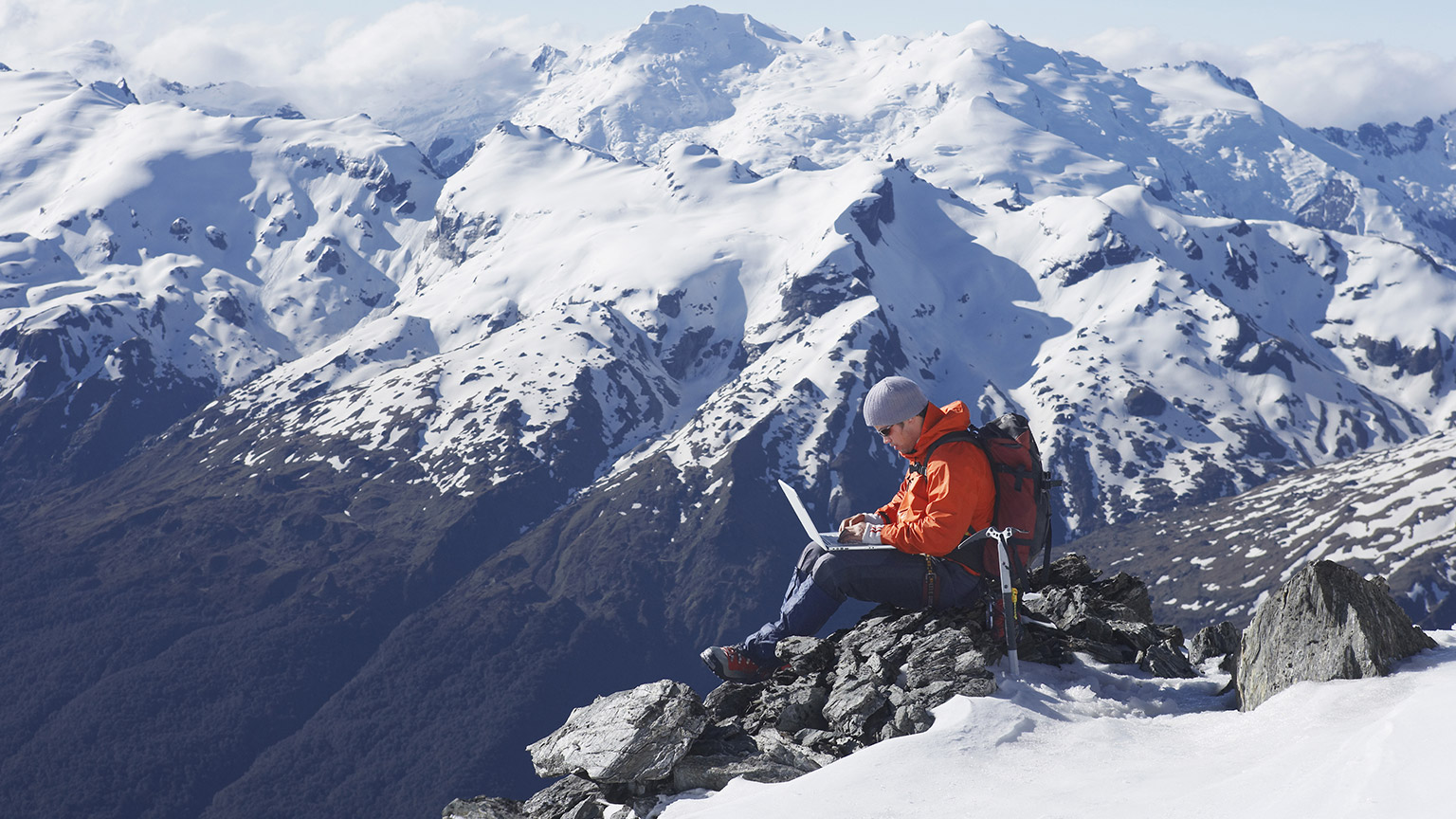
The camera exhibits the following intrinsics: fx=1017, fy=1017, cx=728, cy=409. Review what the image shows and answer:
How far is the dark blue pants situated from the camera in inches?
661

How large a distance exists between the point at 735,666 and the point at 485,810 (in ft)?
16.3

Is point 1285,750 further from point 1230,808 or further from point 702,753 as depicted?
point 702,753

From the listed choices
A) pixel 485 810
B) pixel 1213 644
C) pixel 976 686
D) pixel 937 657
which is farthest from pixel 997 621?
pixel 485 810

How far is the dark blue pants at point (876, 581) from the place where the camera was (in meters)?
16.8

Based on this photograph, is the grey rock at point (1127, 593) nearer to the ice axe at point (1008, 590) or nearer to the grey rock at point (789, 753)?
the ice axe at point (1008, 590)

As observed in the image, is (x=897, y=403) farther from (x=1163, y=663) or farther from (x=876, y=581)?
(x=1163, y=663)

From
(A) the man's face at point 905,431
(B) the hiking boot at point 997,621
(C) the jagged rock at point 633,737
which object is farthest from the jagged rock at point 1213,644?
(C) the jagged rock at point 633,737

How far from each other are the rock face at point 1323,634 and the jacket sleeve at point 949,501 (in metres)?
4.22

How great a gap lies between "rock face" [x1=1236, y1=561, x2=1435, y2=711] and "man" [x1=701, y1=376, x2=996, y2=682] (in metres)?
4.21

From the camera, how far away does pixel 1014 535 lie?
629 inches

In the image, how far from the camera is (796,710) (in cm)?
1731

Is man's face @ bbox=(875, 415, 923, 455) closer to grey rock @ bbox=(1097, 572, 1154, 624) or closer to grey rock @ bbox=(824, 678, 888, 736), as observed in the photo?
grey rock @ bbox=(824, 678, 888, 736)

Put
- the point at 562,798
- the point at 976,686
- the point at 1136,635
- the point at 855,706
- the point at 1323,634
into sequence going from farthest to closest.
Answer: the point at 1136,635
the point at 562,798
the point at 855,706
the point at 976,686
the point at 1323,634

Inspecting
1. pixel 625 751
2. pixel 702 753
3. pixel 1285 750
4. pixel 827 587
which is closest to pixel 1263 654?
pixel 1285 750
